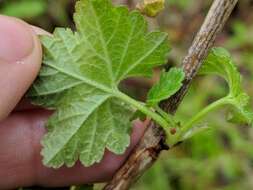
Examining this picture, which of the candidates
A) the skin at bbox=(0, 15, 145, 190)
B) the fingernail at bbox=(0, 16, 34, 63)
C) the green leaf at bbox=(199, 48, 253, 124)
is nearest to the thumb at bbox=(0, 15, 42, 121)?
the fingernail at bbox=(0, 16, 34, 63)

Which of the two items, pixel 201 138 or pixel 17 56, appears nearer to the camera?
pixel 17 56

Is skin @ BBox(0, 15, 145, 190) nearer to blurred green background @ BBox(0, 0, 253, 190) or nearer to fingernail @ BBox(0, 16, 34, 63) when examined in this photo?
fingernail @ BBox(0, 16, 34, 63)

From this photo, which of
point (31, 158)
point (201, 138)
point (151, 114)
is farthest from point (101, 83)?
point (201, 138)

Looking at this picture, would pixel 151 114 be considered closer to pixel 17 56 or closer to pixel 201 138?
pixel 17 56

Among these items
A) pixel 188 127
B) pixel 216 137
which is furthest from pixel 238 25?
pixel 188 127

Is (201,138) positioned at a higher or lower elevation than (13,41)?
lower

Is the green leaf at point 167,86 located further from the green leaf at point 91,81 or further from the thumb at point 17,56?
the thumb at point 17,56

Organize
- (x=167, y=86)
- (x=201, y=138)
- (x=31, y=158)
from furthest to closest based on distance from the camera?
(x=201, y=138)
(x=31, y=158)
(x=167, y=86)
